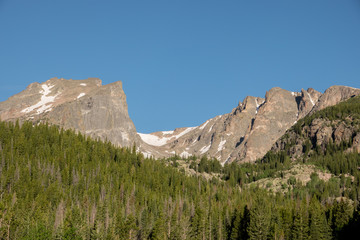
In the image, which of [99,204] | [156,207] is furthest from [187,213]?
[99,204]

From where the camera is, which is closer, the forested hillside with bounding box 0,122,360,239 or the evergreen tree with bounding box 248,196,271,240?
the evergreen tree with bounding box 248,196,271,240

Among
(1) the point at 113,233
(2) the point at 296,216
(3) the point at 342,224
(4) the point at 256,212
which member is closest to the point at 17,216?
(1) the point at 113,233

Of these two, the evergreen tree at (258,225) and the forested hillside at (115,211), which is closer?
the evergreen tree at (258,225)

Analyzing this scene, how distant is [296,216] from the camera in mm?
129125

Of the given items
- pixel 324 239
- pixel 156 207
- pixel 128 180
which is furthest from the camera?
pixel 128 180

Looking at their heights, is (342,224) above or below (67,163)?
below

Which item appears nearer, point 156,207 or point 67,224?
point 67,224

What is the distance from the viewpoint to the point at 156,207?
167m

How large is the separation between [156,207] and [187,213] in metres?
13.0

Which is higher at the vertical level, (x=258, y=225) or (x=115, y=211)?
(x=115, y=211)

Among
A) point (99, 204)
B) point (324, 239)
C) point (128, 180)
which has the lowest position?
point (324, 239)

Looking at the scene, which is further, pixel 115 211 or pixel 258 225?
pixel 115 211

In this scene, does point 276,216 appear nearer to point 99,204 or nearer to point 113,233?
point 113,233

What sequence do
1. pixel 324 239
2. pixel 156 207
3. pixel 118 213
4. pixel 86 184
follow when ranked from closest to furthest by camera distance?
pixel 324 239, pixel 118 213, pixel 156 207, pixel 86 184
